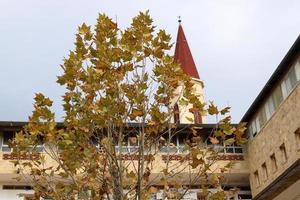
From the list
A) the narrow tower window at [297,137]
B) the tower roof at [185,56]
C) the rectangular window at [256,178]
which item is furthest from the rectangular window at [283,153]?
the tower roof at [185,56]

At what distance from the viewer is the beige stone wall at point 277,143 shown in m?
20.9

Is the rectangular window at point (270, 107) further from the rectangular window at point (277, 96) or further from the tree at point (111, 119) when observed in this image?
the tree at point (111, 119)

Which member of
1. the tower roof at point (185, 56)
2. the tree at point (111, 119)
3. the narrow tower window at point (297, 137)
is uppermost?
the tower roof at point (185, 56)

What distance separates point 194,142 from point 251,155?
2161 centimetres

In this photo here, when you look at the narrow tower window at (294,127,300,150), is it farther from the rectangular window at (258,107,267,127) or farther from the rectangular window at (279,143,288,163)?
the rectangular window at (258,107,267,127)

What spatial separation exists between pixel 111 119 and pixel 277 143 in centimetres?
1809

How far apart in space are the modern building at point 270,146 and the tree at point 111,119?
10.8 meters

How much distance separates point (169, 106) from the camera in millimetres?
6215

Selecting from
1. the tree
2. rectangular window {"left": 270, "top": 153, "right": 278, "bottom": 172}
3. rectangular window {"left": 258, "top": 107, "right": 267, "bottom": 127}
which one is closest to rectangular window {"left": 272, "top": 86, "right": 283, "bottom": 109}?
rectangular window {"left": 258, "top": 107, "right": 267, "bottom": 127}

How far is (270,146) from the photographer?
2370 centimetres

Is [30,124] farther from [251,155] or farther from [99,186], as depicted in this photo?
[251,155]

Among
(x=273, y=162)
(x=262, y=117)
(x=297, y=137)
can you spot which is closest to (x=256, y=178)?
(x=273, y=162)

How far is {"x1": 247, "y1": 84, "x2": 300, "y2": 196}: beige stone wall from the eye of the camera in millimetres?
20859

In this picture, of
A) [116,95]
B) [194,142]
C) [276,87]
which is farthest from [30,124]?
[276,87]
